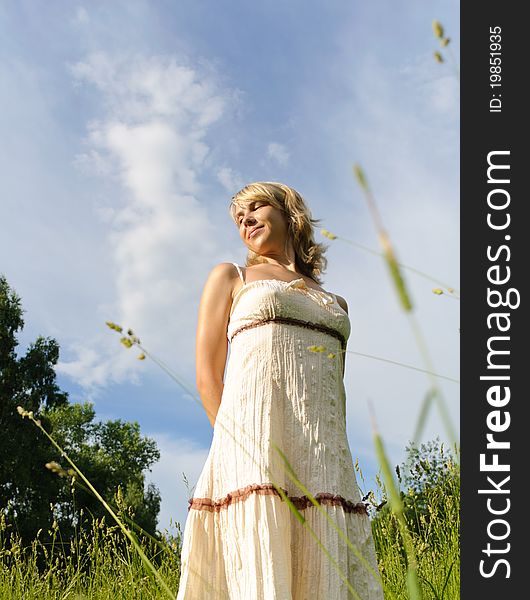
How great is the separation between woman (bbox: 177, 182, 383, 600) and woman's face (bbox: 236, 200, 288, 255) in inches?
6.1

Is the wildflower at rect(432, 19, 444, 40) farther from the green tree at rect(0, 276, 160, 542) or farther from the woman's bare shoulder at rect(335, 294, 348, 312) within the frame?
the green tree at rect(0, 276, 160, 542)

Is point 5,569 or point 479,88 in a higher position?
point 479,88

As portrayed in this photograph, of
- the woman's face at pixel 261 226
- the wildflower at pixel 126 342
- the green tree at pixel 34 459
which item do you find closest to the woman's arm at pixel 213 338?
the woman's face at pixel 261 226

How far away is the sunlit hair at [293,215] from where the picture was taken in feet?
9.46

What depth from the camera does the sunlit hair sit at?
288cm

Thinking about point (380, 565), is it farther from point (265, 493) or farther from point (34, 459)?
point (34, 459)

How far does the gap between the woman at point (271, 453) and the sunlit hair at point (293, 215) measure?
24 centimetres

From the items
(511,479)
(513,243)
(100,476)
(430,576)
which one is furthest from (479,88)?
(100,476)

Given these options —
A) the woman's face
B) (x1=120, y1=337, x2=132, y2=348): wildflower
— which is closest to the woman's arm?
the woman's face

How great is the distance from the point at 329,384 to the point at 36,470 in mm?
17795

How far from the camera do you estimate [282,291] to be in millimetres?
2521

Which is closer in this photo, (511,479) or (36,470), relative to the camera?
(511,479)

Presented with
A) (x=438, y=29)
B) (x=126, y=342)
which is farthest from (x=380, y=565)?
(x=438, y=29)

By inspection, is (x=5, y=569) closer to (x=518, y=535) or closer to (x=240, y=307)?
(x=240, y=307)
